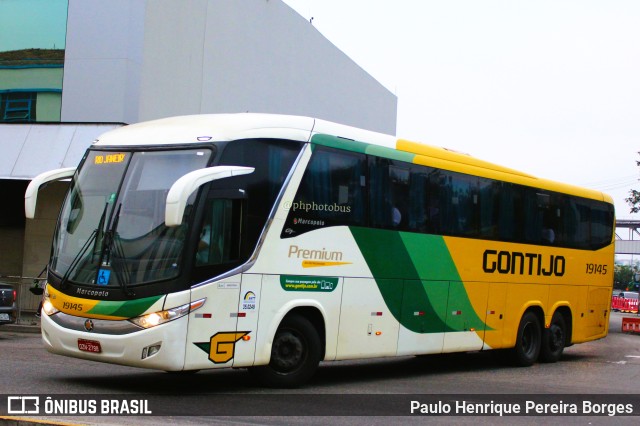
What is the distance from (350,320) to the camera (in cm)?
1291

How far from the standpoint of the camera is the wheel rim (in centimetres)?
1184

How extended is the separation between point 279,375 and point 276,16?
2354cm

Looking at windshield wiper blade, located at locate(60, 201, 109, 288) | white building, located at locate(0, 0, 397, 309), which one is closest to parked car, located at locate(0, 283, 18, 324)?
white building, located at locate(0, 0, 397, 309)

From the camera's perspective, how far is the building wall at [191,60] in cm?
2417

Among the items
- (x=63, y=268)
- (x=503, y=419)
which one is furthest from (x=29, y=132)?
(x=503, y=419)

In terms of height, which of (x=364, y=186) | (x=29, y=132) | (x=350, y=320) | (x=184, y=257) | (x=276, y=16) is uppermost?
(x=276, y=16)

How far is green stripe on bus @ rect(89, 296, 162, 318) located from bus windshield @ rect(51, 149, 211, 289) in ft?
0.82

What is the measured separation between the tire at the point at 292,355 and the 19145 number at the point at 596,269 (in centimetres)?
939

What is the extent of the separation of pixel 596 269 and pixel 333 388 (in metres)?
9.57

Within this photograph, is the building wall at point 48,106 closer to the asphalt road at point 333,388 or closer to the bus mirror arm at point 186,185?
the asphalt road at point 333,388

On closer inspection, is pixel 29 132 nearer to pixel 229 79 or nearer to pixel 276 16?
pixel 229 79

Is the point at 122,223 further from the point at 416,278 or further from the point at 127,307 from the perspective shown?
the point at 416,278

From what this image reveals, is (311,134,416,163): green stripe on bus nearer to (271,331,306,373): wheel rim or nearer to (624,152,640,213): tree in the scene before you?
(271,331,306,373): wheel rim

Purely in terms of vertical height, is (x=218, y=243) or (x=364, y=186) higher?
(x=364, y=186)
